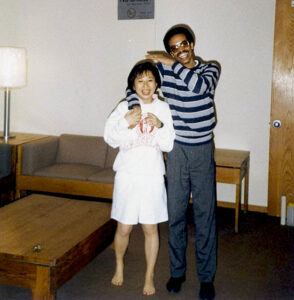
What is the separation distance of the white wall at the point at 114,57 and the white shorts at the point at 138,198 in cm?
203

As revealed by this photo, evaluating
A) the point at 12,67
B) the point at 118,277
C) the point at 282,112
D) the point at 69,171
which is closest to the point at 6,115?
the point at 12,67

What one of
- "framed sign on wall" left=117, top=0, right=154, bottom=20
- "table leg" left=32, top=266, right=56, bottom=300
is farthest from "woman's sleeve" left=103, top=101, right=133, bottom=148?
"framed sign on wall" left=117, top=0, right=154, bottom=20

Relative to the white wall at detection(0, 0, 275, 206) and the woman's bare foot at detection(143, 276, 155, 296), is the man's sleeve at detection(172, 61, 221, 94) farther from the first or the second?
→ the white wall at detection(0, 0, 275, 206)

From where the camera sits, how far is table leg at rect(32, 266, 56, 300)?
2254mm

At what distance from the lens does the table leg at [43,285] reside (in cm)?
225

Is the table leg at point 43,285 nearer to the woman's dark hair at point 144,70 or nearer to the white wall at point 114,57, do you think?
the woman's dark hair at point 144,70

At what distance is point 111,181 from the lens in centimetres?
407

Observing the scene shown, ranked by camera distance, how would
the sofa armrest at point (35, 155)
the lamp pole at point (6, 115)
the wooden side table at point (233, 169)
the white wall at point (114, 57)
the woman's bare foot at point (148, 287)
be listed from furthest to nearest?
1. the lamp pole at point (6, 115)
2. the sofa armrest at point (35, 155)
3. the white wall at point (114, 57)
4. the wooden side table at point (233, 169)
5. the woman's bare foot at point (148, 287)

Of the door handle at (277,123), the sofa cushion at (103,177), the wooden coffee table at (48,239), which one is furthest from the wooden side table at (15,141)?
the door handle at (277,123)

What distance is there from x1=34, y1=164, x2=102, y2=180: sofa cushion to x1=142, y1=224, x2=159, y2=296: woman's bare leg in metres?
1.69

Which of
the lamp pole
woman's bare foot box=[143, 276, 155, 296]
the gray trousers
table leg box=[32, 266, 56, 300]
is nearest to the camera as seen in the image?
table leg box=[32, 266, 56, 300]

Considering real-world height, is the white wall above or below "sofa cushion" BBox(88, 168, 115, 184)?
above

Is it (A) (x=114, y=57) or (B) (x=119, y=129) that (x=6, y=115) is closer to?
(A) (x=114, y=57)

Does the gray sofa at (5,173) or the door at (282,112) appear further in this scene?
the gray sofa at (5,173)
